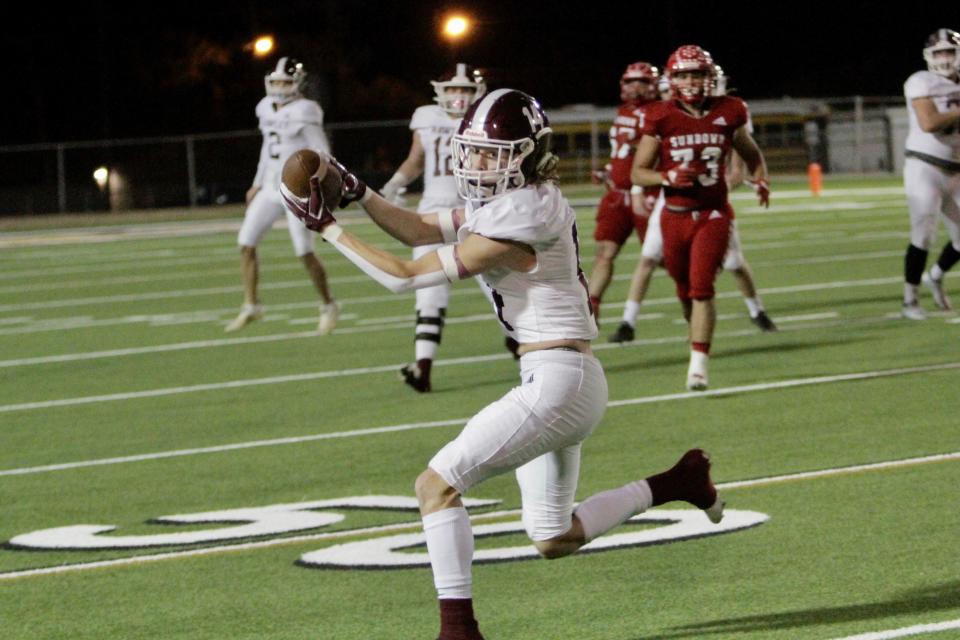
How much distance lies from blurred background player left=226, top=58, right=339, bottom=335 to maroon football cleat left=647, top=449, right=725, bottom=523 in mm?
7885

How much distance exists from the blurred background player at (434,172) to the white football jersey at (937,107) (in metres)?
3.16

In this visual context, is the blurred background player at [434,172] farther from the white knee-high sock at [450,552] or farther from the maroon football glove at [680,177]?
the white knee-high sock at [450,552]

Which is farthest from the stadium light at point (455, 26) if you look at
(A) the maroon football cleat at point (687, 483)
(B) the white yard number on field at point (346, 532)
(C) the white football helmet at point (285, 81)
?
(A) the maroon football cleat at point (687, 483)

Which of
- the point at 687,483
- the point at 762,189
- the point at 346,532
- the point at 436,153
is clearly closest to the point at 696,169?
the point at 762,189

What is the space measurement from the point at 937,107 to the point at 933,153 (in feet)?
1.25

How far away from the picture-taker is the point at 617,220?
12367mm

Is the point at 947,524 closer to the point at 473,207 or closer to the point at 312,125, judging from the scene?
the point at 473,207

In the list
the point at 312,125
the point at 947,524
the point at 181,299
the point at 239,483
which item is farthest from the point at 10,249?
the point at 947,524

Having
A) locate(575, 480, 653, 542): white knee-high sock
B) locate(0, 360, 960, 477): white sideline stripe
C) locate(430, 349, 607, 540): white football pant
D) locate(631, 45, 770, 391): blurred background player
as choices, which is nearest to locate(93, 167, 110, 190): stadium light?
locate(631, 45, 770, 391): blurred background player

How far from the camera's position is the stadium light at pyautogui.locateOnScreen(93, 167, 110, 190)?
3878cm

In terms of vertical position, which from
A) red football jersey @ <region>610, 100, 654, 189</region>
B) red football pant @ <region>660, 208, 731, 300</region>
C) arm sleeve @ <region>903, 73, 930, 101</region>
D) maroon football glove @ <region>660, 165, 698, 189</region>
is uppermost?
arm sleeve @ <region>903, 73, 930, 101</region>

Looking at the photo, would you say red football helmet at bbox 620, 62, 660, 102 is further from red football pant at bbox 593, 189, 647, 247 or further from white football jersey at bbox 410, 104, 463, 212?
white football jersey at bbox 410, 104, 463, 212

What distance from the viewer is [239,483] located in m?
7.68

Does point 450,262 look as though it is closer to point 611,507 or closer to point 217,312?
point 611,507
